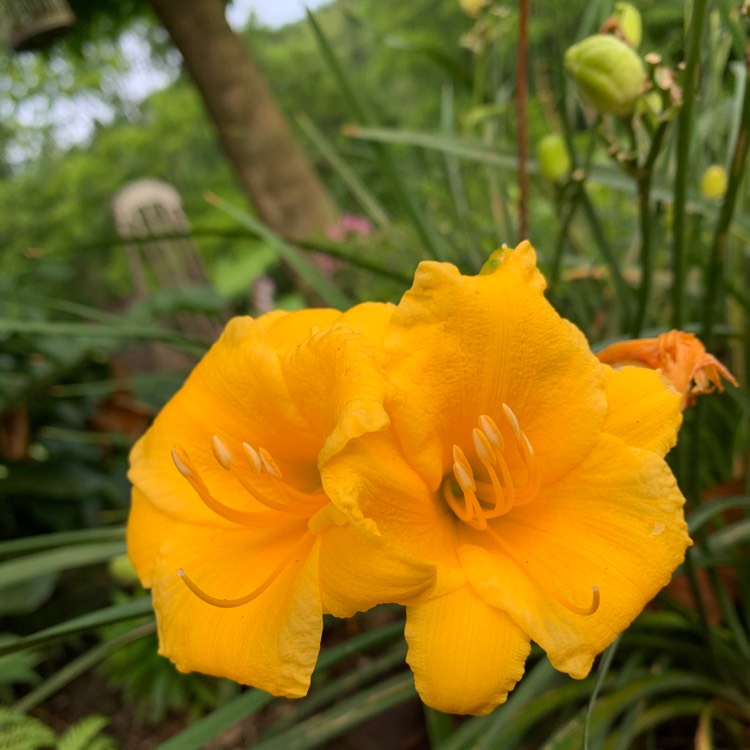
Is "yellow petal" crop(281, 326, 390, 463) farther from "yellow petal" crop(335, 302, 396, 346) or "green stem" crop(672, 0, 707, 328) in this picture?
"green stem" crop(672, 0, 707, 328)

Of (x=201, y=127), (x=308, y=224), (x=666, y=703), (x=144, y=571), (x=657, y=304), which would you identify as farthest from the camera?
(x=201, y=127)

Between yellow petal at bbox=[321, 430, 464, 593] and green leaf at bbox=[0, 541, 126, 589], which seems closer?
yellow petal at bbox=[321, 430, 464, 593]

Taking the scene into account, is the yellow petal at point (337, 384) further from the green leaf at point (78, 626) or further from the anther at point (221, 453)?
the green leaf at point (78, 626)

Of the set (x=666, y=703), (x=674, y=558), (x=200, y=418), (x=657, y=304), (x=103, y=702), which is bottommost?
(x=103, y=702)

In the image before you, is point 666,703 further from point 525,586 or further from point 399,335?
point 399,335

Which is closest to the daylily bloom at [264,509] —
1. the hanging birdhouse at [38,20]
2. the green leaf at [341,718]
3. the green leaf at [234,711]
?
the green leaf at [234,711]

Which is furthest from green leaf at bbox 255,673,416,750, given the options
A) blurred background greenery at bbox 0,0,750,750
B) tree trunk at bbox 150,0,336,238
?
tree trunk at bbox 150,0,336,238

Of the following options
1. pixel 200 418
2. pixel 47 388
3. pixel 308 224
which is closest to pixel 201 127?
pixel 308 224
